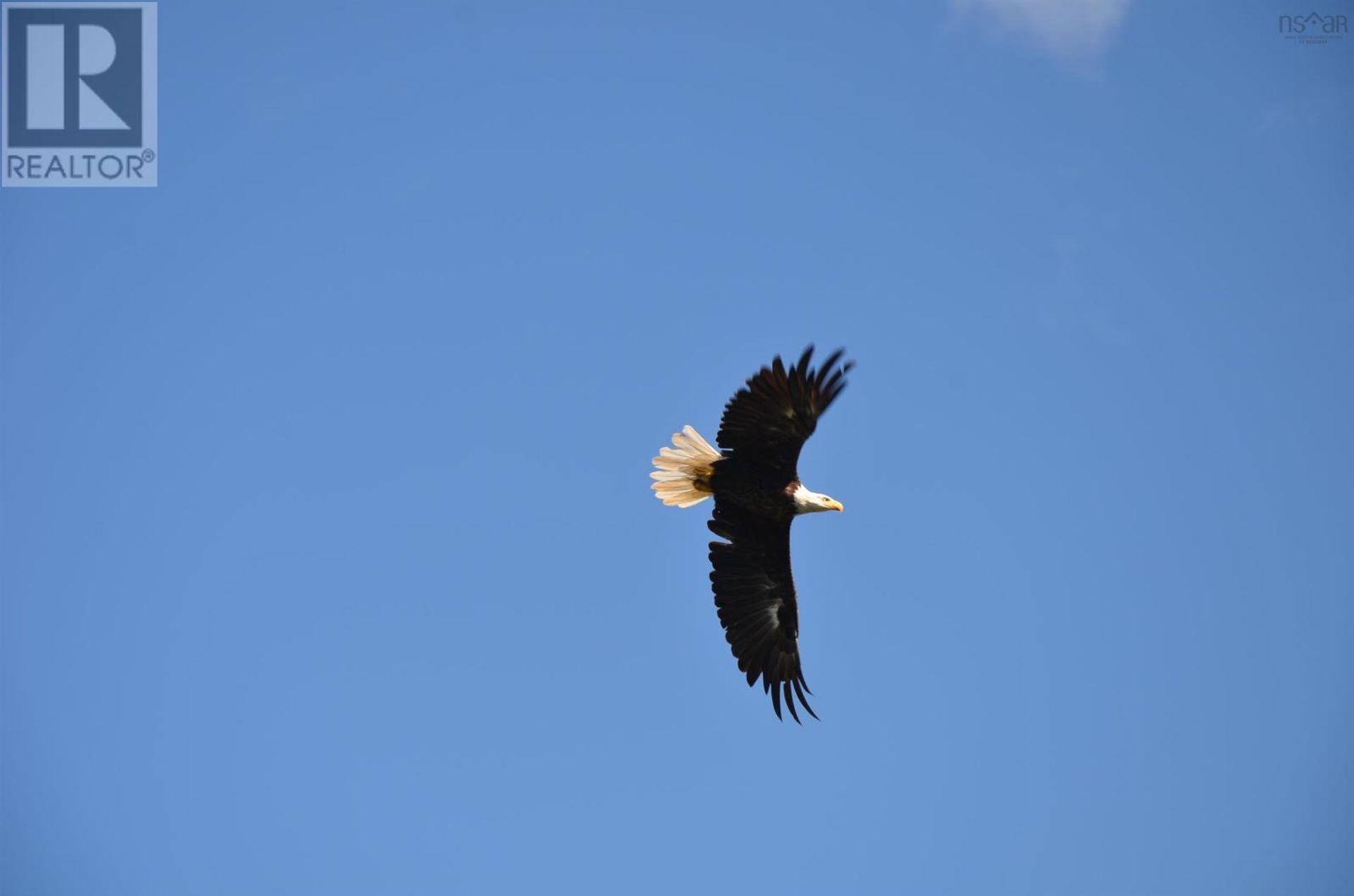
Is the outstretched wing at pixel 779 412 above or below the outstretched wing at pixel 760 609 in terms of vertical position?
above

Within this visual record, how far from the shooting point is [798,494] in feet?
46.3

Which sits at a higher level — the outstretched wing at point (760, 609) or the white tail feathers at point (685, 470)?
the white tail feathers at point (685, 470)

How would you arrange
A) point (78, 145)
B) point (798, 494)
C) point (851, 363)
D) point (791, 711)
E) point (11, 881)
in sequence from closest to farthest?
point (851, 363)
point (798, 494)
point (791, 711)
point (78, 145)
point (11, 881)

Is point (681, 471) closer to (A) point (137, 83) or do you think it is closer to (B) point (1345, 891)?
(A) point (137, 83)

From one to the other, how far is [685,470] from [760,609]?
1741 millimetres

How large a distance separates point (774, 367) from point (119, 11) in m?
12.9

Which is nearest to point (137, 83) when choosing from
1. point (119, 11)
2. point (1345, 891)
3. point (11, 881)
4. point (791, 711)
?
→ point (119, 11)

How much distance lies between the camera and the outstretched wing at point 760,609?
592 inches

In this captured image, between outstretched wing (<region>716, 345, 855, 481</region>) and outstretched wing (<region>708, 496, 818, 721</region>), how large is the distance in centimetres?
133

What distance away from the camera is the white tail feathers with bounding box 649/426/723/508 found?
14219 mm

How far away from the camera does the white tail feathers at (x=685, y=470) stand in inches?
560

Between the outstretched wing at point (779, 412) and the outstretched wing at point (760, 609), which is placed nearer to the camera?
the outstretched wing at point (779, 412)

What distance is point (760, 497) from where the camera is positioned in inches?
564

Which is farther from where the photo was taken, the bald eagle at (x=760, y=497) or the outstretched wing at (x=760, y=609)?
the outstretched wing at (x=760, y=609)
